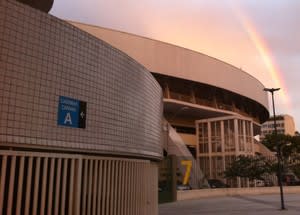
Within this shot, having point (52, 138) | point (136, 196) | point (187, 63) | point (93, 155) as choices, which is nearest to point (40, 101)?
point (52, 138)

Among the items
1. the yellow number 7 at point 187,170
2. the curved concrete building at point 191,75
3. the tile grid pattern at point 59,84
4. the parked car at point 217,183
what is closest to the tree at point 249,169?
the parked car at point 217,183

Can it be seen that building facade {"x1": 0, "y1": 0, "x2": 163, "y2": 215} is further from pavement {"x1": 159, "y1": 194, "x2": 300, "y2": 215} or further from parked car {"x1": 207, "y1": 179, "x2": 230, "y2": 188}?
parked car {"x1": 207, "y1": 179, "x2": 230, "y2": 188}

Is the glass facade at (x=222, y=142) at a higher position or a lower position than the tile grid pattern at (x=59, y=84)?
higher

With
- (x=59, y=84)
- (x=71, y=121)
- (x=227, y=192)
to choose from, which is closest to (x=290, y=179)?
(x=227, y=192)

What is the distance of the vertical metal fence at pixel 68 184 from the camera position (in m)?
6.24

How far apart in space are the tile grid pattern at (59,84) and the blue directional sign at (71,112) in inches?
3.7

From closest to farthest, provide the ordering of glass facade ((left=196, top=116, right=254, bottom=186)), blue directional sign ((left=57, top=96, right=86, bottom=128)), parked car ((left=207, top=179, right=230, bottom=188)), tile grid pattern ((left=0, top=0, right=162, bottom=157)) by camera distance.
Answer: tile grid pattern ((left=0, top=0, right=162, bottom=157)) < blue directional sign ((left=57, top=96, right=86, bottom=128)) < parked car ((left=207, top=179, right=230, bottom=188)) < glass facade ((left=196, top=116, right=254, bottom=186))

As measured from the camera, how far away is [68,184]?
7258mm

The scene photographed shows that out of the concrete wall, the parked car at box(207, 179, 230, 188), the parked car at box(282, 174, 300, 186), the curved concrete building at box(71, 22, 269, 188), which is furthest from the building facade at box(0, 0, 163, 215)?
the parked car at box(282, 174, 300, 186)

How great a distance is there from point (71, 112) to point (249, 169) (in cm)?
3216

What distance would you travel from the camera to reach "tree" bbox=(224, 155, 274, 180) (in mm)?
37094

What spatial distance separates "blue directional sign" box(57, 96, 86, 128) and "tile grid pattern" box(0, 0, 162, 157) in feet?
0.31

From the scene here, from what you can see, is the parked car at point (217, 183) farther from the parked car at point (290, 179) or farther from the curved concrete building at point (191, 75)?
the curved concrete building at point (191, 75)

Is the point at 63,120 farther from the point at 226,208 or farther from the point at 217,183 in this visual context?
the point at 217,183
